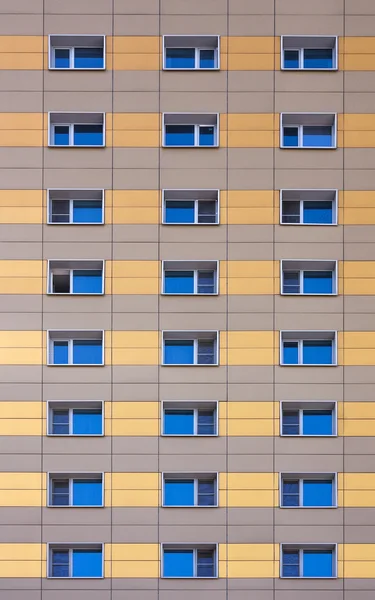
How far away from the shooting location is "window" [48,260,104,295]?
18.7 meters

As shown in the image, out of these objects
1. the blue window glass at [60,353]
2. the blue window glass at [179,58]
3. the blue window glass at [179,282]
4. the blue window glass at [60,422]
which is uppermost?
the blue window glass at [179,58]

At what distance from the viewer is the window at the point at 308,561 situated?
18125mm

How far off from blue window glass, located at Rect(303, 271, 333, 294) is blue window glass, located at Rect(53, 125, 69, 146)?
30.2 feet

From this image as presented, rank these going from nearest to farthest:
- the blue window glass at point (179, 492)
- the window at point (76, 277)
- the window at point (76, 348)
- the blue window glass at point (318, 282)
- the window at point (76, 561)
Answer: the window at point (76, 561) → the blue window glass at point (179, 492) → the window at point (76, 348) → the window at point (76, 277) → the blue window glass at point (318, 282)

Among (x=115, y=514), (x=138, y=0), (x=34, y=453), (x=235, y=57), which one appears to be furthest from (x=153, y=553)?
(x=138, y=0)

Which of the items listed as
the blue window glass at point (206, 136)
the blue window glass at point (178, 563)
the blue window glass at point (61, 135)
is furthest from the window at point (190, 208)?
the blue window glass at point (178, 563)

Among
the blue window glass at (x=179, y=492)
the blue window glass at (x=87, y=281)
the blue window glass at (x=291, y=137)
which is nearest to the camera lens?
the blue window glass at (x=179, y=492)

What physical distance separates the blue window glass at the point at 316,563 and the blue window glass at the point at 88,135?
49.4 feet

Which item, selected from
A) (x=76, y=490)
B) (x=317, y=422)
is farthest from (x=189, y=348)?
(x=76, y=490)

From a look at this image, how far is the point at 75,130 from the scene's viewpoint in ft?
63.3

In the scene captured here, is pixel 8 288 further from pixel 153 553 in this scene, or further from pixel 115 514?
pixel 153 553

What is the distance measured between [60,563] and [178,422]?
581 centimetres

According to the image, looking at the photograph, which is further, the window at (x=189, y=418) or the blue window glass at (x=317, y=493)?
the window at (x=189, y=418)

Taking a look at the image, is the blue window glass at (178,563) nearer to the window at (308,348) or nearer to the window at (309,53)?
the window at (308,348)
